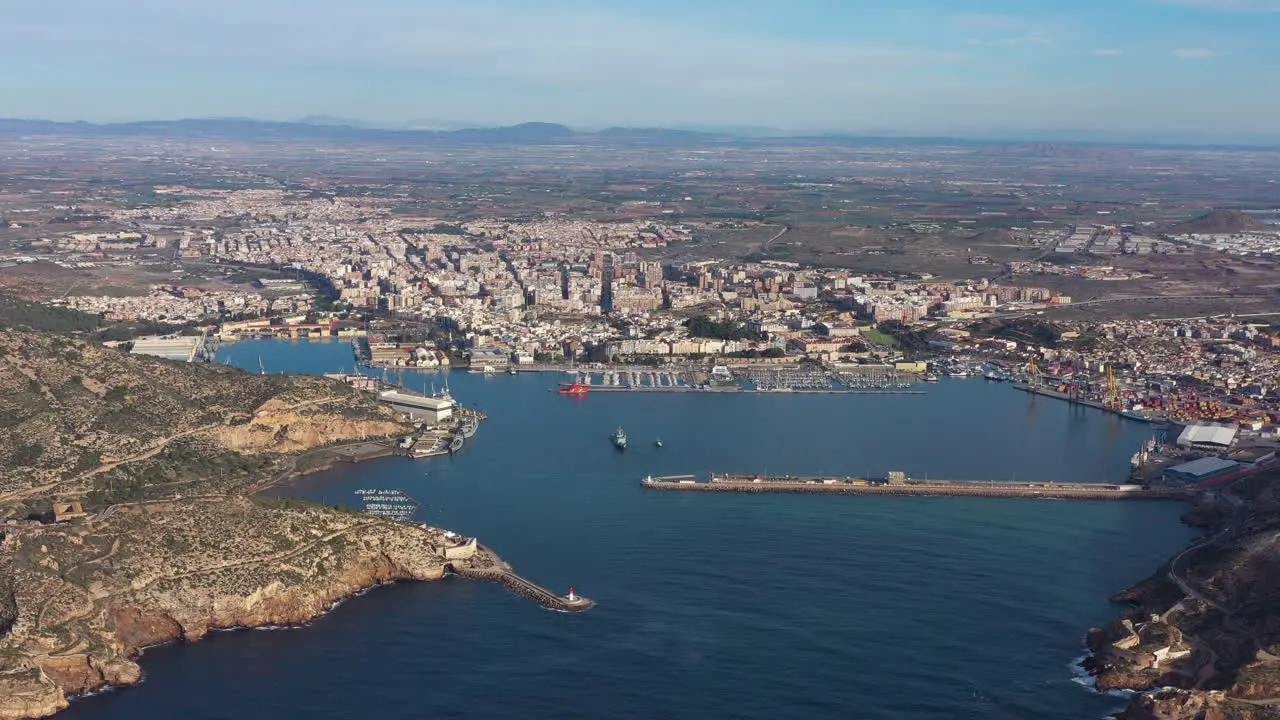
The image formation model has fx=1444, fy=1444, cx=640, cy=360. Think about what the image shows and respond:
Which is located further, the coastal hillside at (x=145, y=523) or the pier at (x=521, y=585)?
the pier at (x=521, y=585)

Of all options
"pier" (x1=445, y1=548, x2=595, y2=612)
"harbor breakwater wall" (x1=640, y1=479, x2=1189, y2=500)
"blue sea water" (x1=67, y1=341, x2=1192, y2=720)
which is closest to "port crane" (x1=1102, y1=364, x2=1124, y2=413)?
"blue sea water" (x1=67, y1=341, x2=1192, y2=720)

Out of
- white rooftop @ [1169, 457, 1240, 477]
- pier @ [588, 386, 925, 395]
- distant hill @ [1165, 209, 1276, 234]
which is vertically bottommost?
pier @ [588, 386, 925, 395]

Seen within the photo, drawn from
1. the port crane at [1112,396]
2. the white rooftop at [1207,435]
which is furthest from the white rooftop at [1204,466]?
the port crane at [1112,396]

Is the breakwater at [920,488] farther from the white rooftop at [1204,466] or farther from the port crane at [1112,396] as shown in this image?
the port crane at [1112,396]

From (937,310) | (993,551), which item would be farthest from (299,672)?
(937,310)

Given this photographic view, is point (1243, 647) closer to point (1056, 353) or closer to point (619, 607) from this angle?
point (619, 607)

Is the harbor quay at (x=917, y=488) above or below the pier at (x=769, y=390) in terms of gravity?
above

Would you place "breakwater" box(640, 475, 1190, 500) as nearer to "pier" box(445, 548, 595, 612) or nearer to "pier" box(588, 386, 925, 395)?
"pier" box(445, 548, 595, 612)
